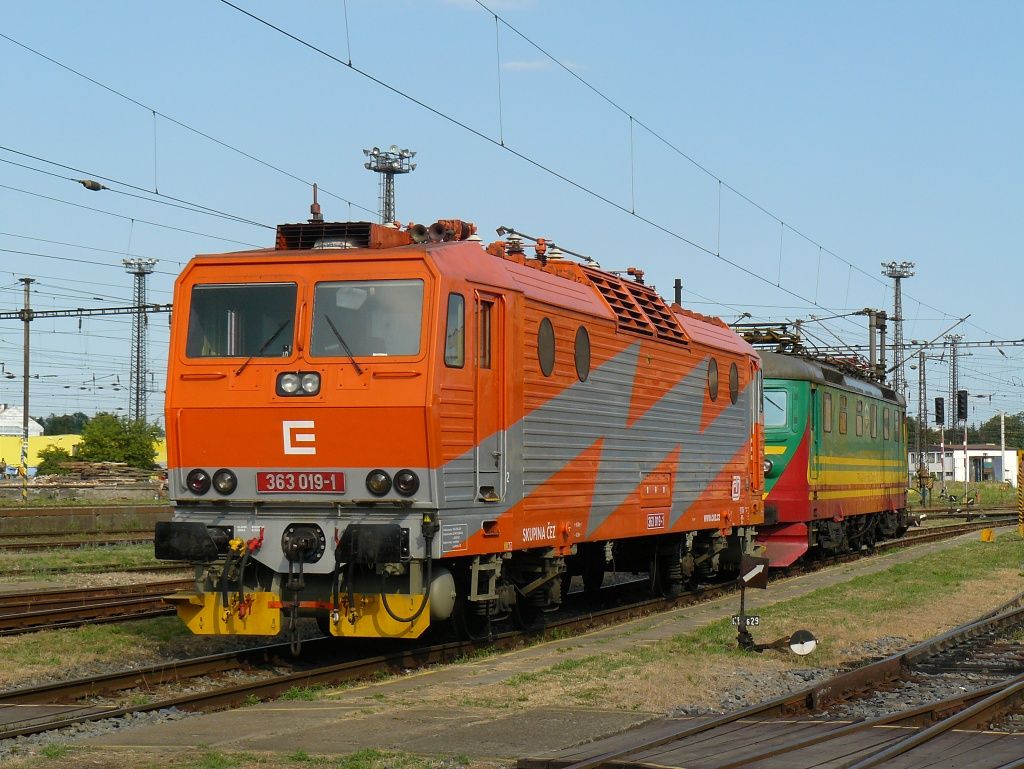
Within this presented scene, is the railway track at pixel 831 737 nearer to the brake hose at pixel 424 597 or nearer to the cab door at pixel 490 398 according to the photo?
the brake hose at pixel 424 597

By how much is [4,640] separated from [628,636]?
658 centimetres

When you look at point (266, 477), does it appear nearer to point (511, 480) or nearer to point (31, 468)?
point (511, 480)

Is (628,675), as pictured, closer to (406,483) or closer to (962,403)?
(406,483)

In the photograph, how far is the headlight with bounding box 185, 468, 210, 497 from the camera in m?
12.2

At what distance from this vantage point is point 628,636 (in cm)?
1502

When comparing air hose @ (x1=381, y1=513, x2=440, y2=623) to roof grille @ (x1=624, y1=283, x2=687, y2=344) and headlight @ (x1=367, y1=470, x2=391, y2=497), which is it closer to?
headlight @ (x1=367, y1=470, x2=391, y2=497)

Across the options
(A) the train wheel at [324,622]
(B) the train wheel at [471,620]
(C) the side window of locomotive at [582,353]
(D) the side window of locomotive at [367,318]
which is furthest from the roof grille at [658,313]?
(A) the train wheel at [324,622]

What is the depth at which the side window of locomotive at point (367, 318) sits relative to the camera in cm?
1174

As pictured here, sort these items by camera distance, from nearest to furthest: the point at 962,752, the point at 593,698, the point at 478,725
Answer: the point at 962,752 < the point at 478,725 < the point at 593,698

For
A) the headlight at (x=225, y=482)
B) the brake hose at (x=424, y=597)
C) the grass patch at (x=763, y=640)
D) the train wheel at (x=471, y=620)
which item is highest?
the headlight at (x=225, y=482)

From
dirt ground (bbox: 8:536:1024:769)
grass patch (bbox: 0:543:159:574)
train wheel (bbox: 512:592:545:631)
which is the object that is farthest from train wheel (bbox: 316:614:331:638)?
grass patch (bbox: 0:543:159:574)

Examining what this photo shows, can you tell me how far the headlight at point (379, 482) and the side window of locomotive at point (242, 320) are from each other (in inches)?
52.8

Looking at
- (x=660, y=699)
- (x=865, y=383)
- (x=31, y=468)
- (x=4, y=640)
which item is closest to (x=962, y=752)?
(x=660, y=699)

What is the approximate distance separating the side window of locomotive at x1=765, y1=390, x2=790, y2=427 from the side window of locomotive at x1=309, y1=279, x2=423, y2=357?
13.3m
